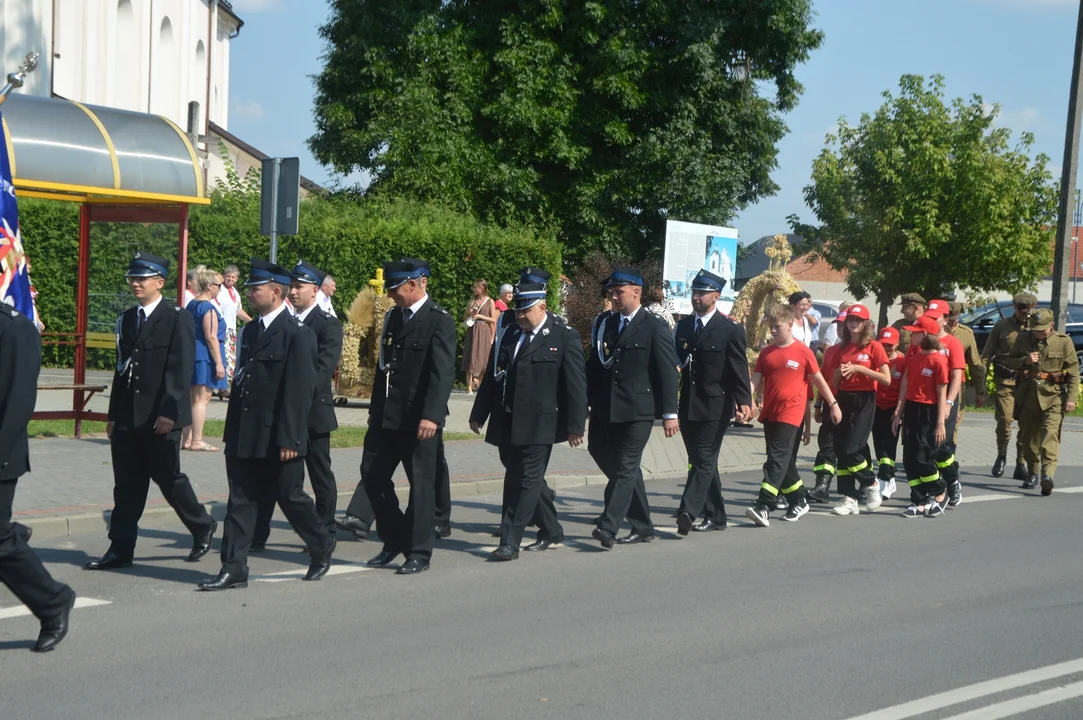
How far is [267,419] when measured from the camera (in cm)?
718

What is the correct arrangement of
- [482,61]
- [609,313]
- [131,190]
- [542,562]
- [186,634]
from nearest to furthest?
[186,634]
[542,562]
[609,313]
[131,190]
[482,61]

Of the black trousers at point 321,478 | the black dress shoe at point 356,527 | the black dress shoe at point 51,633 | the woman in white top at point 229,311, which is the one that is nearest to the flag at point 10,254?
the woman in white top at point 229,311

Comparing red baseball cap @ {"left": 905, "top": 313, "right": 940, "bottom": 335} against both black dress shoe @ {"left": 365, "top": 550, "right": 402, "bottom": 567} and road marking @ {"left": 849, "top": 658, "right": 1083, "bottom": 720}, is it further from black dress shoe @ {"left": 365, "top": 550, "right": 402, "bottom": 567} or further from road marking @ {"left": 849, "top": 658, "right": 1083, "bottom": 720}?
black dress shoe @ {"left": 365, "top": 550, "right": 402, "bottom": 567}

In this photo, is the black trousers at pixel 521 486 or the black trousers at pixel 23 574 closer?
the black trousers at pixel 23 574

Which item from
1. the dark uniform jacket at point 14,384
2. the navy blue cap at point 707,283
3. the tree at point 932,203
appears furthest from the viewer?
the tree at point 932,203

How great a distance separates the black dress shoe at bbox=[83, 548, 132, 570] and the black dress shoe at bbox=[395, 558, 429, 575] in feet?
5.53

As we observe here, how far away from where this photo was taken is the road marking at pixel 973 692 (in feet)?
17.0

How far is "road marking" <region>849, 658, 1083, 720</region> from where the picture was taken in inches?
204

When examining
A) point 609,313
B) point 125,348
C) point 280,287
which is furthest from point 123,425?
point 609,313

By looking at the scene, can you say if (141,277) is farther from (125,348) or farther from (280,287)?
(280,287)

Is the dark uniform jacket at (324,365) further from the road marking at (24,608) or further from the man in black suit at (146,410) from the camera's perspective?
the road marking at (24,608)

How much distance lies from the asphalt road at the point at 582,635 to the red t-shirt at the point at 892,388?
6.42ft

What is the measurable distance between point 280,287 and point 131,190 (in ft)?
20.2

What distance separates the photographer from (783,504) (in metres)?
11.3
